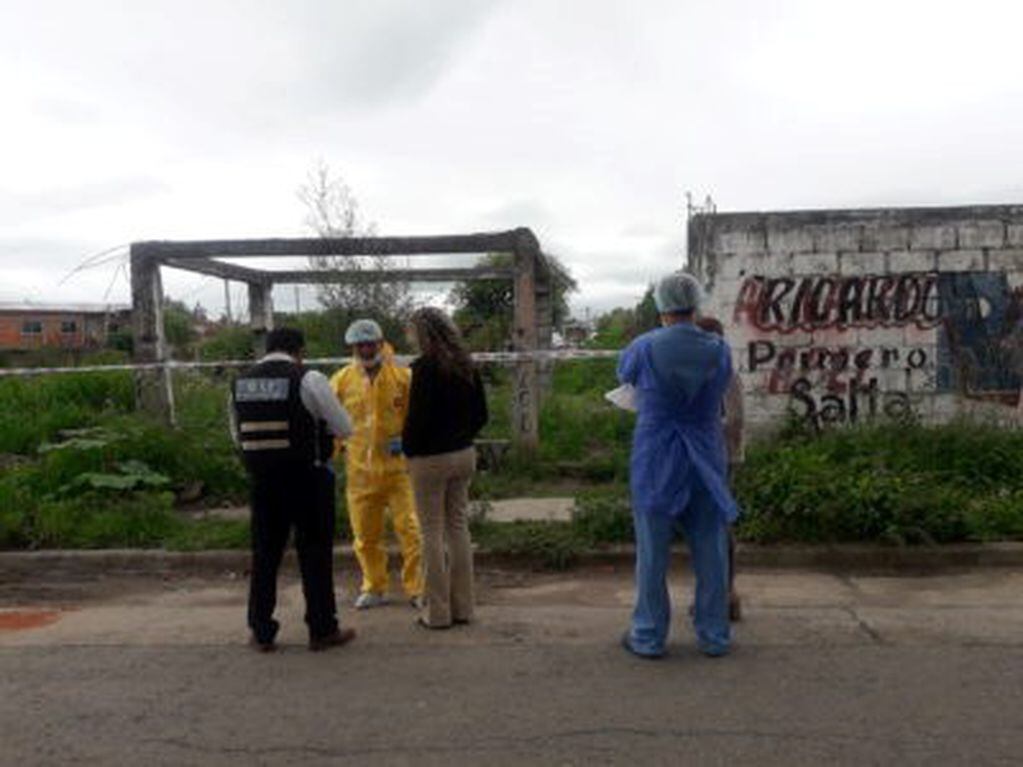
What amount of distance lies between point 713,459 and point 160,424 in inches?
260

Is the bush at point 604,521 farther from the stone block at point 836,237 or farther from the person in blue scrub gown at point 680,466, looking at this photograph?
the stone block at point 836,237

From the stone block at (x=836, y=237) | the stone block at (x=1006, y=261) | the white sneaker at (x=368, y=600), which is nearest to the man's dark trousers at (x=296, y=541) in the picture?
the white sneaker at (x=368, y=600)

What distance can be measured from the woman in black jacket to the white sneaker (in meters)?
0.64

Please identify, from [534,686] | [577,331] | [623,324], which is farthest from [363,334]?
[577,331]

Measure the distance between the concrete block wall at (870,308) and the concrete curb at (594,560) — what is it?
9.50 ft

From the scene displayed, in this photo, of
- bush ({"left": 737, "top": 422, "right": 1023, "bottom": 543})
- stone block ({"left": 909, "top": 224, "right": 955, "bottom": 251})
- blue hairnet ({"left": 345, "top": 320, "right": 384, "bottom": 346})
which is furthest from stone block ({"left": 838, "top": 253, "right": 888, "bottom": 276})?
blue hairnet ({"left": 345, "top": 320, "right": 384, "bottom": 346})

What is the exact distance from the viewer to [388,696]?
514cm

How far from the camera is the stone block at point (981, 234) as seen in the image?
10.3m

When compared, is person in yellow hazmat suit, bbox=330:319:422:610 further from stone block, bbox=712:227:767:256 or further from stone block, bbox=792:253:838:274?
stone block, bbox=792:253:838:274

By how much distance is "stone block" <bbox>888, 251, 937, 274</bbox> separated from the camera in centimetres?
1040

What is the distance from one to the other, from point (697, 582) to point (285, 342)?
8.50 ft

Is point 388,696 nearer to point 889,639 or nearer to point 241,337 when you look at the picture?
point 889,639

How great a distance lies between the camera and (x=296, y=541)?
6090mm

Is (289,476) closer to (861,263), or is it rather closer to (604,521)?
(604,521)
